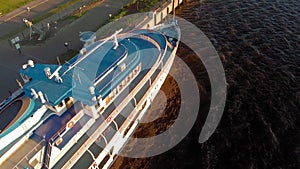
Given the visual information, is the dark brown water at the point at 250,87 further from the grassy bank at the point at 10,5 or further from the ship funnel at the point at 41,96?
the grassy bank at the point at 10,5

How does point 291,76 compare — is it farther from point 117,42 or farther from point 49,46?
point 49,46

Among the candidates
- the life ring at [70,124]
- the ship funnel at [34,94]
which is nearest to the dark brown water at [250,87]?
the life ring at [70,124]

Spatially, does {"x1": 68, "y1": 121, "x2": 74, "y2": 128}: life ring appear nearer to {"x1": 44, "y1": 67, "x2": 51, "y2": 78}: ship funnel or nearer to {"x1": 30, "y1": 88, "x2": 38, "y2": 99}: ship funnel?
{"x1": 30, "y1": 88, "x2": 38, "y2": 99}: ship funnel

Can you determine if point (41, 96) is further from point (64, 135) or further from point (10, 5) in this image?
point (10, 5)

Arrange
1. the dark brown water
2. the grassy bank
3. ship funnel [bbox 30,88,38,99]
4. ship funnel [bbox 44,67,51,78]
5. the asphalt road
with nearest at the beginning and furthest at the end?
ship funnel [bbox 30,88,38,99] < ship funnel [bbox 44,67,51,78] < the dark brown water < the asphalt road < the grassy bank

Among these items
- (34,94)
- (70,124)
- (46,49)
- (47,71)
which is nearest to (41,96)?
(34,94)

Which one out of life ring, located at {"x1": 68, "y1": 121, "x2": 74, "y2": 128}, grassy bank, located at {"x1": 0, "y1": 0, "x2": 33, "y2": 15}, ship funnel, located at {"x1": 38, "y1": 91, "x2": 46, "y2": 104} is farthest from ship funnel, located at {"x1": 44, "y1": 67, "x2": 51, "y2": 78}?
grassy bank, located at {"x1": 0, "y1": 0, "x2": 33, "y2": 15}

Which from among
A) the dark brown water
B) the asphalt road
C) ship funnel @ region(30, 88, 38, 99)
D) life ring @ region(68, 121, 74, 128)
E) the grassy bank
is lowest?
the dark brown water
